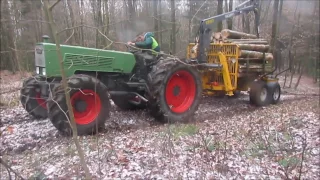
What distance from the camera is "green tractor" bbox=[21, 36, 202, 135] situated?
6.18m

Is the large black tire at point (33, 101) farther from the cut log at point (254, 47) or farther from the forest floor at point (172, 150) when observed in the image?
the cut log at point (254, 47)

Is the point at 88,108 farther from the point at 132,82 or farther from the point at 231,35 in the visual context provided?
the point at 231,35

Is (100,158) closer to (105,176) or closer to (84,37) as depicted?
(105,176)

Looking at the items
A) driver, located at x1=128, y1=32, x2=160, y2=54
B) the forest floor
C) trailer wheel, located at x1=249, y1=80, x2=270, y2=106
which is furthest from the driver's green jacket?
trailer wheel, located at x1=249, y1=80, x2=270, y2=106

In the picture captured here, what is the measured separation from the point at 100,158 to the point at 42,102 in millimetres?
3425

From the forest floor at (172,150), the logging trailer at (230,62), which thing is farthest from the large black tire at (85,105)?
the logging trailer at (230,62)

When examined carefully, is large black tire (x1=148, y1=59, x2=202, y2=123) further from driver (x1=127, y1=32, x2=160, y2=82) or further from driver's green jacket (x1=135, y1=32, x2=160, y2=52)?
driver's green jacket (x1=135, y1=32, x2=160, y2=52)

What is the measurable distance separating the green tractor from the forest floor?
0.41 m

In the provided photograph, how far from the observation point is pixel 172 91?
803 cm

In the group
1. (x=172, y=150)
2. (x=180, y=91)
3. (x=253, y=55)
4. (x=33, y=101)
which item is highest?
(x=253, y=55)

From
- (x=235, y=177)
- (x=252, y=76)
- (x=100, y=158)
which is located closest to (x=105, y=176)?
(x=100, y=158)

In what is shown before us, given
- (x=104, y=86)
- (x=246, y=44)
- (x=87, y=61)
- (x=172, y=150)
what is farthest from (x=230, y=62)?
(x=172, y=150)

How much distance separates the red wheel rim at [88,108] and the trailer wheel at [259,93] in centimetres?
577

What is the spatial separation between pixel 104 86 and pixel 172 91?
6.89 ft
